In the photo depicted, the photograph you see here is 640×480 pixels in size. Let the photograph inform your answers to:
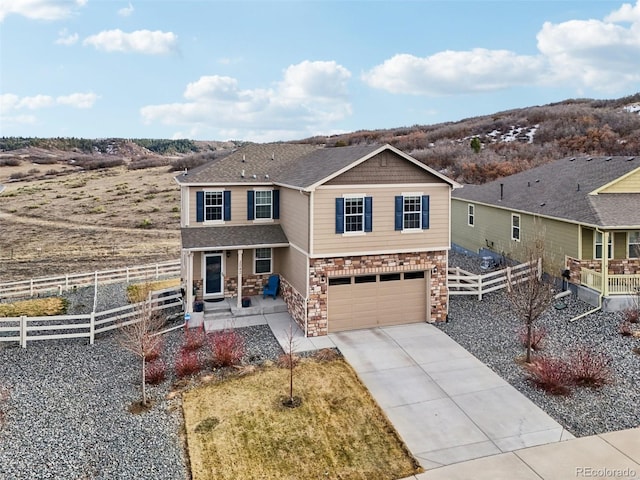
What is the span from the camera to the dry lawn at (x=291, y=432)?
27.6 ft

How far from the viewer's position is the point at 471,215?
90.0 ft

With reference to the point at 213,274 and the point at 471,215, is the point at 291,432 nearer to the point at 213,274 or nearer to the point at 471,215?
the point at 213,274

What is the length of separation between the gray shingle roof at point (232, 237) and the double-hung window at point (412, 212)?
4532 mm

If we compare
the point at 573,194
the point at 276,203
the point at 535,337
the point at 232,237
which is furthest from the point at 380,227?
the point at 573,194

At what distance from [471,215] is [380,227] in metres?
13.8

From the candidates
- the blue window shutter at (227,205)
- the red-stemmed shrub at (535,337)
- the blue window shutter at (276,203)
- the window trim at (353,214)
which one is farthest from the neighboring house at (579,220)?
the blue window shutter at (227,205)

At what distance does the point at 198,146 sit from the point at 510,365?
15057 cm

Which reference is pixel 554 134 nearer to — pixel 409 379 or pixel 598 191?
pixel 598 191

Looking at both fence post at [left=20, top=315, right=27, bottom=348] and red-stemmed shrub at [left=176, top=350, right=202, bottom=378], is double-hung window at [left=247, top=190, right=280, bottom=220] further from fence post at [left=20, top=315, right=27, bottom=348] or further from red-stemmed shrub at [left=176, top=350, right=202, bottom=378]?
fence post at [left=20, top=315, right=27, bottom=348]

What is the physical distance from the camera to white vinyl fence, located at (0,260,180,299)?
22.5 metres

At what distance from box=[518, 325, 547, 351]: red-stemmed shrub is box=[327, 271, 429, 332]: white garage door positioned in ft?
10.8

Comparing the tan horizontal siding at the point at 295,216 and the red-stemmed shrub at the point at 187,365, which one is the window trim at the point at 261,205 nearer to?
the tan horizontal siding at the point at 295,216

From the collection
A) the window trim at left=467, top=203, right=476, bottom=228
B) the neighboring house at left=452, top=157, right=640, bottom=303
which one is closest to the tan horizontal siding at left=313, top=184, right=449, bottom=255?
the neighboring house at left=452, top=157, right=640, bottom=303

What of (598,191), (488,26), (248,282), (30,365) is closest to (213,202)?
(248,282)
